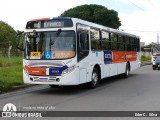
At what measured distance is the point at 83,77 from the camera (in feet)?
45.5

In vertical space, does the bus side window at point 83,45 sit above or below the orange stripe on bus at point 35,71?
above

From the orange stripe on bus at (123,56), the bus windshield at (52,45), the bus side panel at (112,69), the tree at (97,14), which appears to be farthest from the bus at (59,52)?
the tree at (97,14)

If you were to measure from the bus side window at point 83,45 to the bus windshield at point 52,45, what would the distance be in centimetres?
40

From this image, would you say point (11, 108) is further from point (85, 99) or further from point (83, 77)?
point (83, 77)

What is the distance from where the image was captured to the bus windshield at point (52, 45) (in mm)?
13125

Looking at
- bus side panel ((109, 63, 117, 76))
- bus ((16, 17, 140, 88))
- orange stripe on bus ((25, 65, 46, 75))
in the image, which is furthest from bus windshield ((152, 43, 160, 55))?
orange stripe on bus ((25, 65, 46, 75))

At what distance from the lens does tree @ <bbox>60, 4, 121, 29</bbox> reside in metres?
60.2

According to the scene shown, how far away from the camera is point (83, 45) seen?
1392cm

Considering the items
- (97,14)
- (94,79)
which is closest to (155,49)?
(94,79)

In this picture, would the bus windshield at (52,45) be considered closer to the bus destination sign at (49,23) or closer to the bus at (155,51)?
the bus destination sign at (49,23)

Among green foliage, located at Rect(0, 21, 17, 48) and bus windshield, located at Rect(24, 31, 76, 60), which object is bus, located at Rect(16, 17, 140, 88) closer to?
bus windshield, located at Rect(24, 31, 76, 60)

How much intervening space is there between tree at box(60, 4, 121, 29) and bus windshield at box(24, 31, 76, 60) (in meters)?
46.6

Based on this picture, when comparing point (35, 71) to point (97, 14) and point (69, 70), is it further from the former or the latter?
point (97, 14)

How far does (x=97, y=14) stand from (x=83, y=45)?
47886 mm
